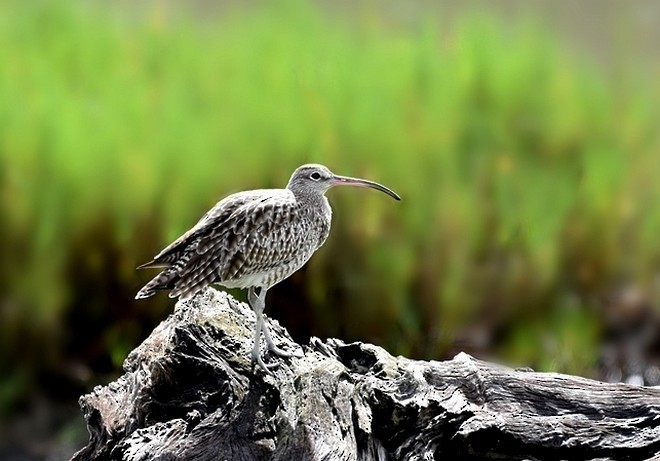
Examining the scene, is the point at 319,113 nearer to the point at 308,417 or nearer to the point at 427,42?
the point at 427,42

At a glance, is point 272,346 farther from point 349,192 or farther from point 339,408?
point 349,192

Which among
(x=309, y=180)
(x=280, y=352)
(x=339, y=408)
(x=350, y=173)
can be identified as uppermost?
(x=350, y=173)

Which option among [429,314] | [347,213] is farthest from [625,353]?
[347,213]

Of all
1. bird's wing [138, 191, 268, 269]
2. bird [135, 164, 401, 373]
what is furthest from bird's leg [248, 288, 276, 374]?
bird's wing [138, 191, 268, 269]

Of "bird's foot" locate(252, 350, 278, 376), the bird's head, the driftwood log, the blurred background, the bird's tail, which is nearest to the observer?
the driftwood log

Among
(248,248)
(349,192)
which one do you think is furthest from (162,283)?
(349,192)

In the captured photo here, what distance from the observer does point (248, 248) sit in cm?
380

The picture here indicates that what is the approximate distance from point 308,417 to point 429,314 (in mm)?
2671

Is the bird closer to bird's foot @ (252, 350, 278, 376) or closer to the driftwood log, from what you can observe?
bird's foot @ (252, 350, 278, 376)

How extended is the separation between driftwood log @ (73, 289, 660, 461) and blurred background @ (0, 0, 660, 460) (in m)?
1.99

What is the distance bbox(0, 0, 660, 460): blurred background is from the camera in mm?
5836

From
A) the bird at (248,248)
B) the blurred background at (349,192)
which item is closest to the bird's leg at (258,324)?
the bird at (248,248)

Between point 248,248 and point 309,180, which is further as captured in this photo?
point 309,180

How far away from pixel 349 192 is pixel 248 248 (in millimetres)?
2292
